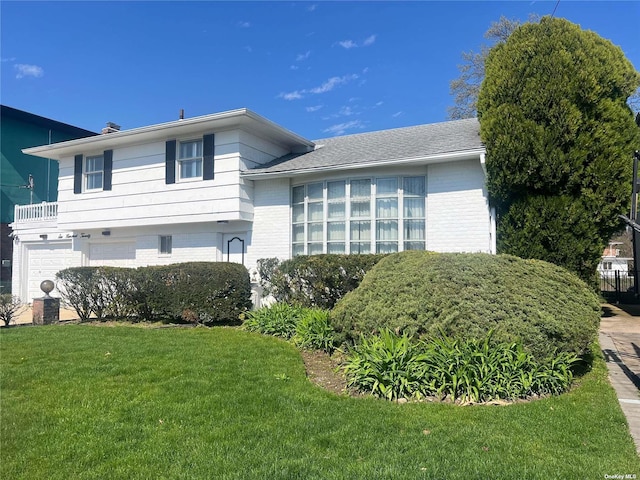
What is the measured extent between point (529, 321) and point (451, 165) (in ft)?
18.6

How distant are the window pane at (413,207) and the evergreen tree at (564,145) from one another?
1634 mm

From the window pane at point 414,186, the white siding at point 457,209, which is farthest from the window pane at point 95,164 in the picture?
the white siding at point 457,209

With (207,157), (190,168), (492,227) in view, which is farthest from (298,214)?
(492,227)

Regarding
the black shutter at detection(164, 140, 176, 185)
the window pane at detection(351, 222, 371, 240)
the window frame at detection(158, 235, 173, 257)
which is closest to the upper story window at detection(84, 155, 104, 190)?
the window frame at detection(158, 235, 173, 257)

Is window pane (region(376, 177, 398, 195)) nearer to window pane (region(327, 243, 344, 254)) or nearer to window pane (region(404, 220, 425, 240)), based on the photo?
window pane (region(404, 220, 425, 240))

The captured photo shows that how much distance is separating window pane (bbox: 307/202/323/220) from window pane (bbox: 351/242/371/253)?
120cm

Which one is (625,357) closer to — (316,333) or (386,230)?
(316,333)

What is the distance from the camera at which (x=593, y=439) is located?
3607 millimetres

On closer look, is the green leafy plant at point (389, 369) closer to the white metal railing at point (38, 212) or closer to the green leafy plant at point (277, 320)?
the green leafy plant at point (277, 320)

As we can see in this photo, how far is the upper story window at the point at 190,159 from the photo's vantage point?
12.5 metres

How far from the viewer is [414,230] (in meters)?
10.4

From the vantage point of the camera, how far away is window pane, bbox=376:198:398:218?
10.6 metres

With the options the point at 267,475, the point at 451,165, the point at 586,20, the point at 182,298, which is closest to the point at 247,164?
the point at 182,298

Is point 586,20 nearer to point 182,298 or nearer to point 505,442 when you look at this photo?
point 505,442
